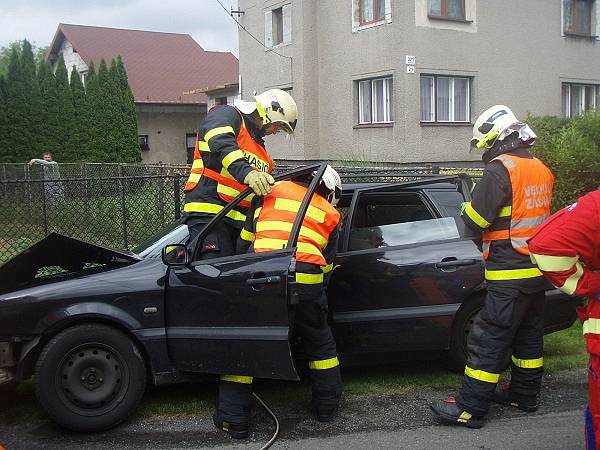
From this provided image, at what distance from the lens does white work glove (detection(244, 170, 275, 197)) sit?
13.0ft

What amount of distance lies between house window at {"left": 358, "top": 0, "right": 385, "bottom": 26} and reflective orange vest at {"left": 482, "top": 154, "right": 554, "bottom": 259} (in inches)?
543

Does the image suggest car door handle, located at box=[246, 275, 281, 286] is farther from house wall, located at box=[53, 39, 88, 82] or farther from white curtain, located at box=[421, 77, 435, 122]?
house wall, located at box=[53, 39, 88, 82]

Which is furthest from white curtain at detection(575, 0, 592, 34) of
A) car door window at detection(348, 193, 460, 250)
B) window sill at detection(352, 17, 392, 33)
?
car door window at detection(348, 193, 460, 250)

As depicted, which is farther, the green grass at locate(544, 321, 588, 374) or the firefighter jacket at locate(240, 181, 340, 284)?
the green grass at locate(544, 321, 588, 374)

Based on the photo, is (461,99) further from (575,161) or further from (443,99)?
(575,161)

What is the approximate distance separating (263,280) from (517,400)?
1.88 meters

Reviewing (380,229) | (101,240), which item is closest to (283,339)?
(380,229)

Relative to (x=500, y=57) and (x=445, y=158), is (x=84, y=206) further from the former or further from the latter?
(x=500, y=57)

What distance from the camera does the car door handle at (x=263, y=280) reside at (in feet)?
12.6

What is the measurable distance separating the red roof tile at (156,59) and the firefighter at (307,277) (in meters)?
24.8

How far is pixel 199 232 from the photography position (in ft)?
14.2

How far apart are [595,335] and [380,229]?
2234 mm

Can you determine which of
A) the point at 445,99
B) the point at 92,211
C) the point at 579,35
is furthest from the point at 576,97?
the point at 92,211

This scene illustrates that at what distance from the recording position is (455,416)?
13.3 feet
